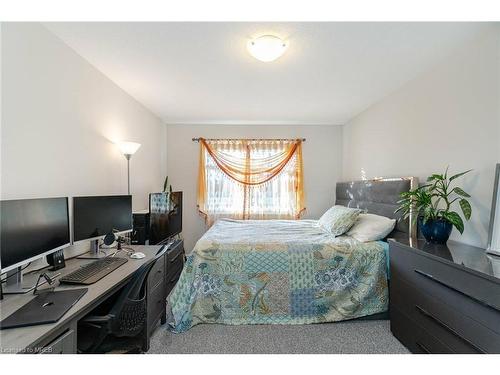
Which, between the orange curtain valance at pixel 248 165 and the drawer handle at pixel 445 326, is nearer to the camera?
the drawer handle at pixel 445 326

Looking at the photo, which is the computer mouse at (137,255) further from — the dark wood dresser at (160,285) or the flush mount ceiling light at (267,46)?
the flush mount ceiling light at (267,46)

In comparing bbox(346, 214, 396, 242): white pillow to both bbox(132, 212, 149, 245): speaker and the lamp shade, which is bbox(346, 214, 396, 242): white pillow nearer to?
bbox(132, 212, 149, 245): speaker

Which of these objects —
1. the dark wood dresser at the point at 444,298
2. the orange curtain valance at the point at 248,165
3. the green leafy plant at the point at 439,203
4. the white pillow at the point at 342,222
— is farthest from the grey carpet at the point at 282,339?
the orange curtain valance at the point at 248,165

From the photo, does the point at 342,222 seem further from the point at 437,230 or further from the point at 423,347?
the point at 423,347

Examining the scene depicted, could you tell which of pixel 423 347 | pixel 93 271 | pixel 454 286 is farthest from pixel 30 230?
pixel 423 347

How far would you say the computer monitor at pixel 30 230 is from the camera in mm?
1151

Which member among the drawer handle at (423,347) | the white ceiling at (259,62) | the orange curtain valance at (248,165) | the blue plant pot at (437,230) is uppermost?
the white ceiling at (259,62)

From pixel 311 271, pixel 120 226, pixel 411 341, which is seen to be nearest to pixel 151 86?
pixel 120 226

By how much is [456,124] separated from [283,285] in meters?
2.01

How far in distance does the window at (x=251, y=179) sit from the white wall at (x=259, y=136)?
0.55ft

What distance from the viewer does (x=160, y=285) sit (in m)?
2.00

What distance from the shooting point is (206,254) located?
2096 millimetres
